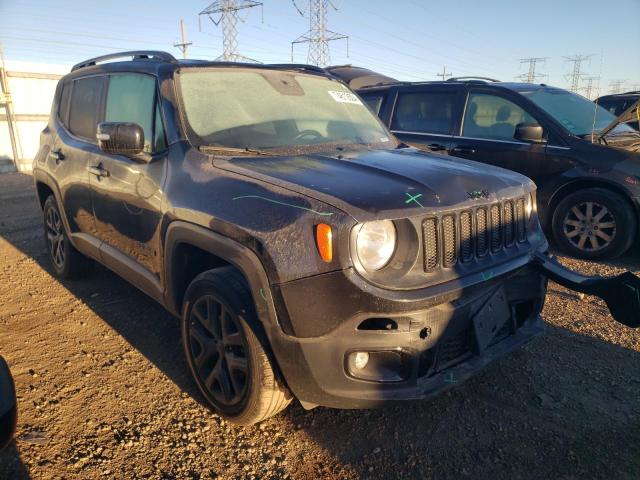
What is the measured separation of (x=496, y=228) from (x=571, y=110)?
4001 mm

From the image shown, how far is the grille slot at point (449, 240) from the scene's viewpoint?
222cm

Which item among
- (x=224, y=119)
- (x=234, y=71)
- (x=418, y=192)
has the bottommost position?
(x=418, y=192)

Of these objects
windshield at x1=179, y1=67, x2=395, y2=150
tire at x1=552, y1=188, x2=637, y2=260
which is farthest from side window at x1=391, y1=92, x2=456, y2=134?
windshield at x1=179, y1=67, x2=395, y2=150

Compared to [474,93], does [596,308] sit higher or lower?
lower

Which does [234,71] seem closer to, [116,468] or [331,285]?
[331,285]

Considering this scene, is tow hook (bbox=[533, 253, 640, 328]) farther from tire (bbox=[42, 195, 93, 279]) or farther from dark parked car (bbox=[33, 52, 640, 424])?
tire (bbox=[42, 195, 93, 279])

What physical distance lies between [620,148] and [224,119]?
419cm

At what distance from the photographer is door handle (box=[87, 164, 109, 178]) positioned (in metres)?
3.42

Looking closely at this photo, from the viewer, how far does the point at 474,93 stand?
586 cm

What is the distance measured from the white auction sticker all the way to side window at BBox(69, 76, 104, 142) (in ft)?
6.10

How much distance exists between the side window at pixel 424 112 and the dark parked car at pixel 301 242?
9.10 ft

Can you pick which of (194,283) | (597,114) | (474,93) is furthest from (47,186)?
(597,114)

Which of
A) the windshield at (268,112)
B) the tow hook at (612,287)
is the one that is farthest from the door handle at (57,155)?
the tow hook at (612,287)

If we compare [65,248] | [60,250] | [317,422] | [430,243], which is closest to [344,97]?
[430,243]
